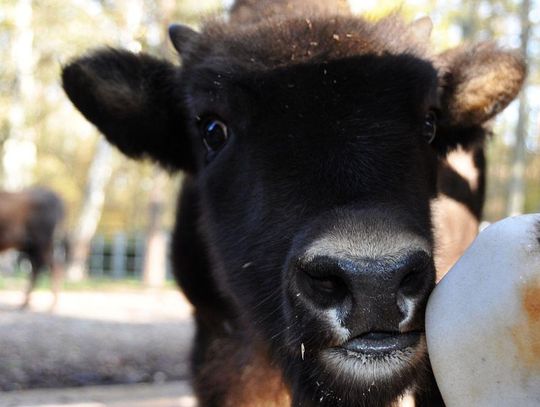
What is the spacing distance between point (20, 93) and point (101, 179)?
19.2 ft

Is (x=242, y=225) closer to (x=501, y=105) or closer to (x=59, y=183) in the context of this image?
(x=501, y=105)

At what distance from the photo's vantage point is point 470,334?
90.2 inches

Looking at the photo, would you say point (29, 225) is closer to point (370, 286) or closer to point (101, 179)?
point (101, 179)

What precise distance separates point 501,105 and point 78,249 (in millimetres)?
27532

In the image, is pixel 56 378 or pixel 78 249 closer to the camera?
pixel 56 378

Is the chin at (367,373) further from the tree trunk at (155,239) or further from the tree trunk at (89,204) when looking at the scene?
the tree trunk at (89,204)

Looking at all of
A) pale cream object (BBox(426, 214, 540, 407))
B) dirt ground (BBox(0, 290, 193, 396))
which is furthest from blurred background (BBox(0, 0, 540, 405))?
pale cream object (BBox(426, 214, 540, 407))

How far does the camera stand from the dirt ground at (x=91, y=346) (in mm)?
6879

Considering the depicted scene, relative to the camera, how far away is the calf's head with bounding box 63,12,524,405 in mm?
2318

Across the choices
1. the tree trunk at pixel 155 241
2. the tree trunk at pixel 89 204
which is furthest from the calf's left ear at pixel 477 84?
the tree trunk at pixel 89 204

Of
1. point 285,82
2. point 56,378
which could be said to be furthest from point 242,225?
point 56,378

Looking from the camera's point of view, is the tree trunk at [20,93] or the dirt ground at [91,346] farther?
the tree trunk at [20,93]

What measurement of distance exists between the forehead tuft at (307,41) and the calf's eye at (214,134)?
314 millimetres

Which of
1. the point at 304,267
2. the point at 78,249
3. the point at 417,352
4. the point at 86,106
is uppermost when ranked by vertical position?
the point at 86,106
